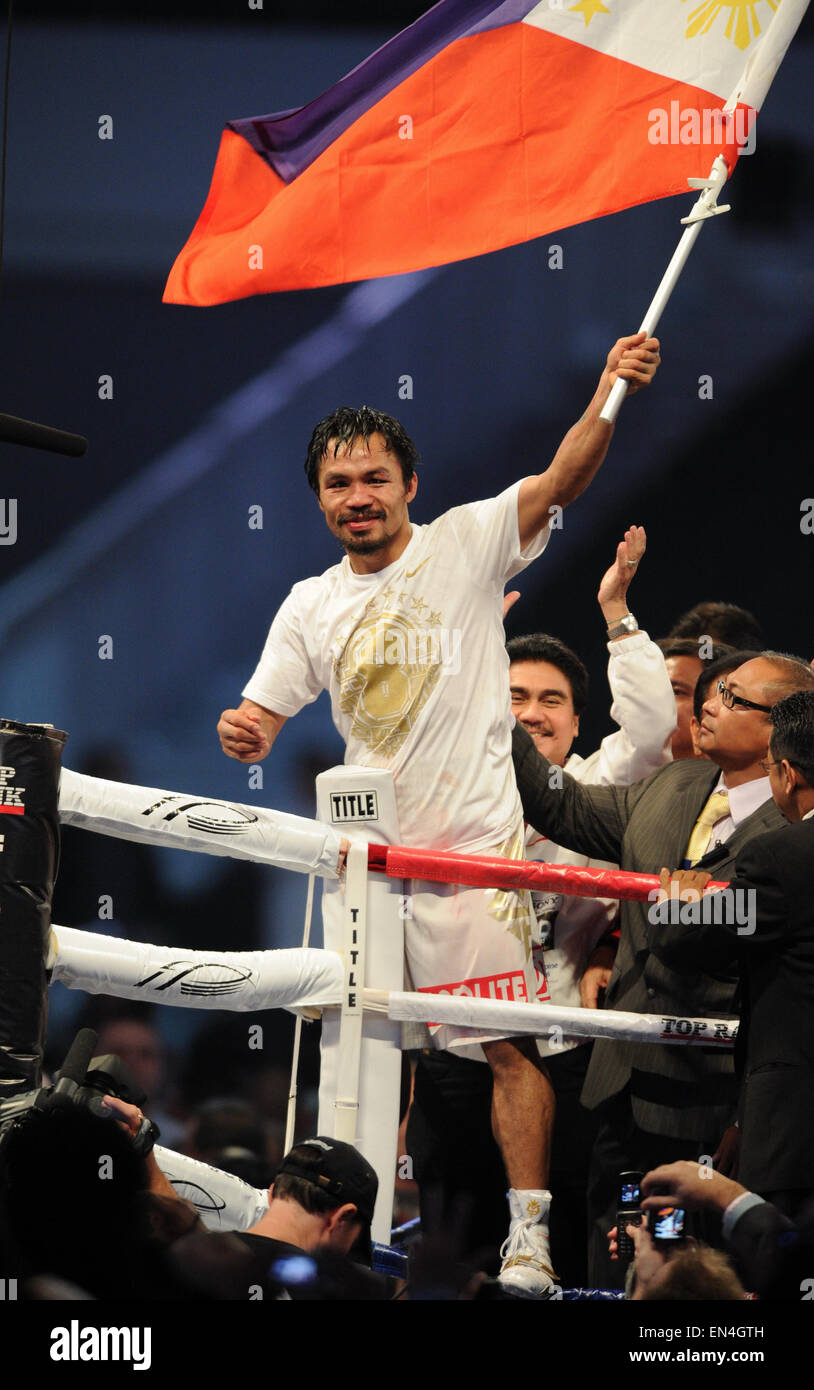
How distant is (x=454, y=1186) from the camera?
3217 mm

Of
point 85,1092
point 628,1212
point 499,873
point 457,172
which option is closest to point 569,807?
point 499,873

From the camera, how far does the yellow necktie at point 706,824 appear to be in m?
3.04

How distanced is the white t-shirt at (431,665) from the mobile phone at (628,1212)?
2.49 ft

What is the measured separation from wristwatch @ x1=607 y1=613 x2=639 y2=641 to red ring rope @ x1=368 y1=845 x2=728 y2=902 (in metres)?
0.81

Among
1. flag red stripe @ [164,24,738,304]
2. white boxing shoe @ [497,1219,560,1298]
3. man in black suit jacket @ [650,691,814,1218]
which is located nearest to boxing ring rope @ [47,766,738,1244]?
man in black suit jacket @ [650,691,814,1218]

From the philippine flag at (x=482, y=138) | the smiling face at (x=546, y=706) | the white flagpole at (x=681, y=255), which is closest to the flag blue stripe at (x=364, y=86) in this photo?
the philippine flag at (x=482, y=138)

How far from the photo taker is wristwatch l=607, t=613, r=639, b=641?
3.38m

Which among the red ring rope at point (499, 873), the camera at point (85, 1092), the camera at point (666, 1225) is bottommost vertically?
the camera at point (666, 1225)

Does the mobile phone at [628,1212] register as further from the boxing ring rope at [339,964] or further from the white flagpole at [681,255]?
the white flagpole at [681,255]

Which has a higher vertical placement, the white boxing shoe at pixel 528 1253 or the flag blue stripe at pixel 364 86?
the flag blue stripe at pixel 364 86

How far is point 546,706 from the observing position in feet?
12.4

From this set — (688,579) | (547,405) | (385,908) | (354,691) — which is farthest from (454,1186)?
(547,405)

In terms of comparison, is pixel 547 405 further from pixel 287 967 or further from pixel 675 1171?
pixel 675 1171

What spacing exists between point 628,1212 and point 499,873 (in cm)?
63
